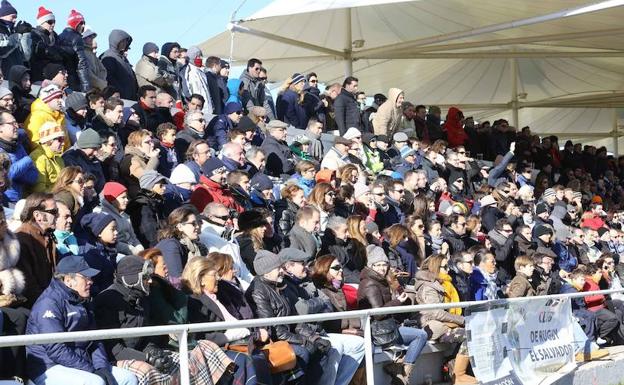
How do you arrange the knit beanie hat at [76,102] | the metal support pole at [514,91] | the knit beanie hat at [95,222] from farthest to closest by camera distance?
the metal support pole at [514,91], the knit beanie hat at [76,102], the knit beanie hat at [95,222]

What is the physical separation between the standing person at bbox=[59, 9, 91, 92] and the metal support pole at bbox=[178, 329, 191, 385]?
656 centimetres

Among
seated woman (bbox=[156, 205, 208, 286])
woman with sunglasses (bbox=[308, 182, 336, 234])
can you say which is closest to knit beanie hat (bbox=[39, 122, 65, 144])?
seated woman (bbox=[156, 205, 208, 286])

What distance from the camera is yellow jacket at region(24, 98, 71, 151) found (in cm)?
927

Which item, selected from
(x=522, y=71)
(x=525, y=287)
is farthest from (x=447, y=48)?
(x=525, y=287)

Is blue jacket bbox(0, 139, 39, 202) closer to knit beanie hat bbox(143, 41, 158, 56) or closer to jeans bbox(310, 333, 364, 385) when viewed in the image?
jeans bbox(310, 333, 364, 385)

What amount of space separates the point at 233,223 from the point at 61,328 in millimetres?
3589

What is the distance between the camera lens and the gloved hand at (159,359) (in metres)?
5.70

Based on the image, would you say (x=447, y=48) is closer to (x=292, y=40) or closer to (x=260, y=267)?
(x=292, y=40)

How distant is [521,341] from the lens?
902cm

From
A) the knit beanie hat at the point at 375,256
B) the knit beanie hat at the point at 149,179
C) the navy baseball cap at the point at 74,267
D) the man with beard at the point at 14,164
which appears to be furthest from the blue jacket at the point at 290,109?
the navy baseball cap at the point at 74,267

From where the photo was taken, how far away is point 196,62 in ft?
48.0

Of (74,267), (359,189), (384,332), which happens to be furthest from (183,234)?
(359,189)

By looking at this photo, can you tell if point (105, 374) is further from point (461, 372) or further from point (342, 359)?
point (461, 372)

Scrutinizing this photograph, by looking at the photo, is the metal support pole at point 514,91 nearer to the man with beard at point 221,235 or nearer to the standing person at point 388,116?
the standing person at point 388,116
